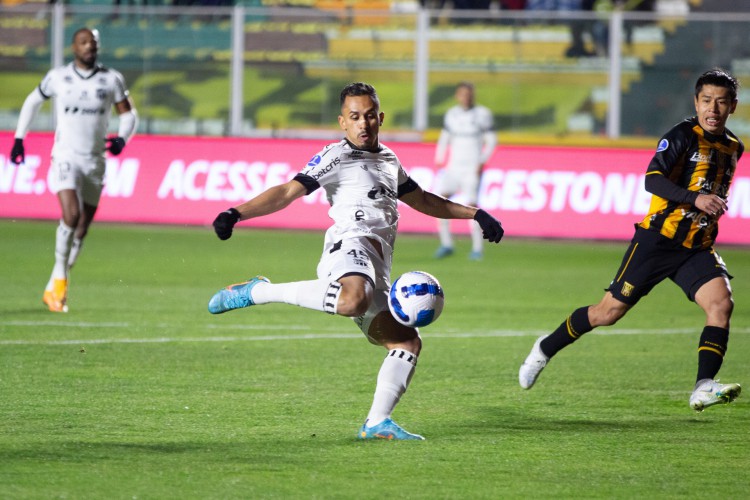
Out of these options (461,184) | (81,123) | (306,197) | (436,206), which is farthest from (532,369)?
(306,197)

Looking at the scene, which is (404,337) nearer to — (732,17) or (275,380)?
(275,380)

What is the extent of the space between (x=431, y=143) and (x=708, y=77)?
12.9 metres

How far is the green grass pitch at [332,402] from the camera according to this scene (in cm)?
578

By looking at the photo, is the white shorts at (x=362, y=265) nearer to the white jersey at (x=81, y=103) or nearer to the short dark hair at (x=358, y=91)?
the short dark hair at (x=358, y=91)

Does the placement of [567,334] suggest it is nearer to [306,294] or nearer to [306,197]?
[306,294]

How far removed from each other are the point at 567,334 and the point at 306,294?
205 centimetres

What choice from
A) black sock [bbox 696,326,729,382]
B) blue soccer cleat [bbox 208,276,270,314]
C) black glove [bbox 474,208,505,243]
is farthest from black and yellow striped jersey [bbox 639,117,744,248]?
blue soccer cleat [bbox 208,276,270,314]

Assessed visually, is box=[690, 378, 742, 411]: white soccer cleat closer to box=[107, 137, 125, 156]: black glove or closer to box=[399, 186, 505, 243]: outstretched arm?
box=[399, 186, 505, 243]: outstretched arm

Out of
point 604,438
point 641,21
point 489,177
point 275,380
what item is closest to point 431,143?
point 489,177

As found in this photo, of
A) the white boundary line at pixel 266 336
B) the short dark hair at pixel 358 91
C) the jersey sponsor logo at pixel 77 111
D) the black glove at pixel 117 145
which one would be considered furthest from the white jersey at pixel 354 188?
the jersey sponsor logo at pixel 77 111

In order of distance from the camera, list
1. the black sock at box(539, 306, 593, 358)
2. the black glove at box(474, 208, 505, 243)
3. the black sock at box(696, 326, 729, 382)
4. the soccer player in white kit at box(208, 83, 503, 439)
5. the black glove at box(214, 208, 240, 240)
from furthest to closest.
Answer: the black sock at box(539, 306, 593, 358) → the black sock at box(696, 326, 729, 382) → the black glove at box(474, 208, 505, 243) → the soccer player in white kit at box(208, 83, 503, 439) → the black glove at box(214, 208, 240, 240)

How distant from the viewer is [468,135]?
61.2 feet

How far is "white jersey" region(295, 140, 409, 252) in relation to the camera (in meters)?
6.75

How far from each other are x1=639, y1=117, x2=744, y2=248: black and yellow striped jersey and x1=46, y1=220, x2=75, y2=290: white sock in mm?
5907
